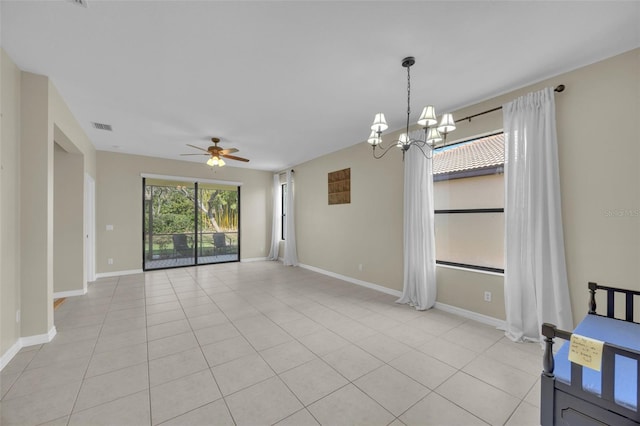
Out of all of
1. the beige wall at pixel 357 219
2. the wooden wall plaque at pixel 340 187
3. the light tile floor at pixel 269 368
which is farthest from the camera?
the wooden wall plaque at pixel 340 187

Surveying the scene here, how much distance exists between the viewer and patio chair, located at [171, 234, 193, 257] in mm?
6701

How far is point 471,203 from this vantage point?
3430mm

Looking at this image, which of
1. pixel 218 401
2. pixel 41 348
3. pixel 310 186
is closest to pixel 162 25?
pixel 218 401

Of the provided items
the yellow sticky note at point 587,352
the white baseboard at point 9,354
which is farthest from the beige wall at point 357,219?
the white baseboard at point 9,354

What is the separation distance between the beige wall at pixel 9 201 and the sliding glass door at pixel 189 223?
3.91 meters

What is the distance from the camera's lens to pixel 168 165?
254 inches

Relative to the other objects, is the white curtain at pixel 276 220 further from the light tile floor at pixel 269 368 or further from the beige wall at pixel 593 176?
the beige wall at pixel 593 176

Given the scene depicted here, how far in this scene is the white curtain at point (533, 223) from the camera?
2564 mm

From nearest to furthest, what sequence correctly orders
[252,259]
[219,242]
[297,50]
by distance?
[297,50] → [219,242] → [252,259]

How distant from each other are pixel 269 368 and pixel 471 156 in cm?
354

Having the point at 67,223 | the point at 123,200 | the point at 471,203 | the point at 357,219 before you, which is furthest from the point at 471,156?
the point at 123,200

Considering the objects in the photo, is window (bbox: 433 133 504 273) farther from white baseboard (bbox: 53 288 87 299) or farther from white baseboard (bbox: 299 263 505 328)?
white baseboard (bbox: 53 288 87 299)

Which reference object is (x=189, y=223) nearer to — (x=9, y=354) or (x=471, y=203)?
(x=9, y=354)

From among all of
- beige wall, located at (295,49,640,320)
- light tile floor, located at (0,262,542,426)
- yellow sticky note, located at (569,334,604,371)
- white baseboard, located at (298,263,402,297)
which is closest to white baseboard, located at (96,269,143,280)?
light tile floor, located at (0,262,542,426)
